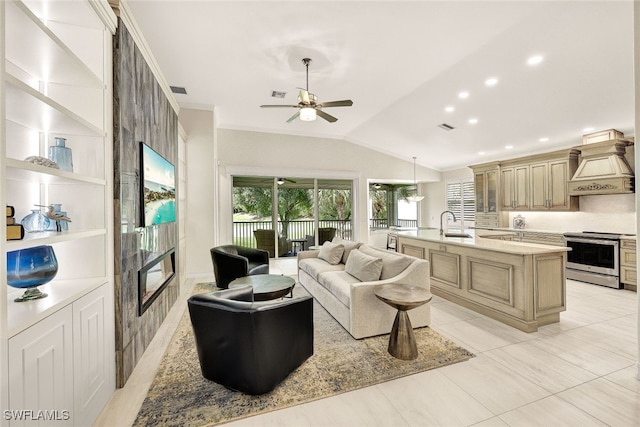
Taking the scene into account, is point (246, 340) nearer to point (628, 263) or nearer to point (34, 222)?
point (34, 222)

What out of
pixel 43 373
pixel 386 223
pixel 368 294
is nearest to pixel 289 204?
pixel 386 223

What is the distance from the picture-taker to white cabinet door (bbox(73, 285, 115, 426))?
1.64 meters

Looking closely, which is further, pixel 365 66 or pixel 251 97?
pixel 251 97

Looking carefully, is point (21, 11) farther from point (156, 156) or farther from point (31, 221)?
point (156, 156)

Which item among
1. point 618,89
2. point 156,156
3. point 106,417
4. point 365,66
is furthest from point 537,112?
point 106,417

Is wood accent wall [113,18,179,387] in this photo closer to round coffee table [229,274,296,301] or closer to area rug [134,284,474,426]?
area rug [134,284,474,426]

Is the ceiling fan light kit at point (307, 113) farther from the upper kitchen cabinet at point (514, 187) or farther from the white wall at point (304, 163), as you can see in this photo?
the upper kitchen cabinet at point (514, 187)

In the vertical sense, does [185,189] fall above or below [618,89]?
below

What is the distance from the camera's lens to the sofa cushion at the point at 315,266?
3.94 meters

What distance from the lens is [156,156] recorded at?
117 inches

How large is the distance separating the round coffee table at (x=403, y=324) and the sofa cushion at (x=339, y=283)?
488mm

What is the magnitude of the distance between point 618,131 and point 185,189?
7.63 m

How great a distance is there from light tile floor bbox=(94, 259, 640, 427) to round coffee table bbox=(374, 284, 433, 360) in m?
0.24

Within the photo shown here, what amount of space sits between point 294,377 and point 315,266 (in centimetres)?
200
